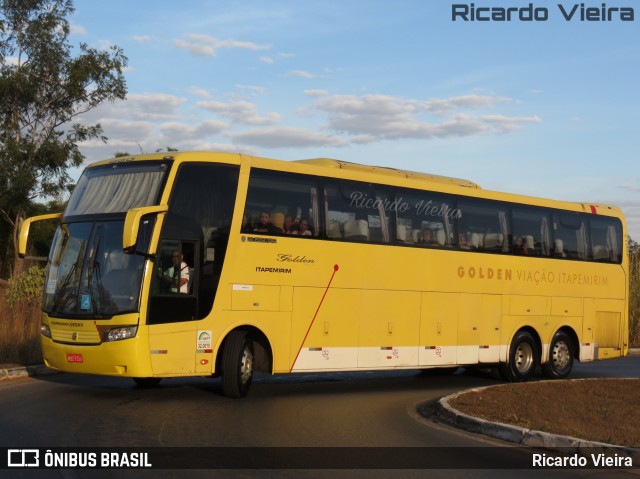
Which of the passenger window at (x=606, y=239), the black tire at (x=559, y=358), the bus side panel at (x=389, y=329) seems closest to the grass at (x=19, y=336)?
the bus side panel at (x=389, y=329)

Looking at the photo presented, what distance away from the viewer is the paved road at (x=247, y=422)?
399 inches

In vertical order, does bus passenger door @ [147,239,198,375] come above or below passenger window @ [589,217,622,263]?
below

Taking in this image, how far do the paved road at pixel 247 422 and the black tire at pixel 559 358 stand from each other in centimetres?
426

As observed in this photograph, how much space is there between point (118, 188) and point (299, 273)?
3.42 m

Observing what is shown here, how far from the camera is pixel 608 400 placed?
1517 centimetres

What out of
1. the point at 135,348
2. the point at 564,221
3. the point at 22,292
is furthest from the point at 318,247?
the point at 22,292

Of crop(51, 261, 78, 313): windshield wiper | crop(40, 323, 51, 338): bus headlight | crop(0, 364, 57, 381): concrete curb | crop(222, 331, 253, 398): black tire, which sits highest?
crop(51, 261, 78, 313): windshield wiper

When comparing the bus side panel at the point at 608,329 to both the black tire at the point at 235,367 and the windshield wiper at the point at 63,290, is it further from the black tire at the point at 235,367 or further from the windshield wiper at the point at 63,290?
the windshield wiper at the point at 63,290

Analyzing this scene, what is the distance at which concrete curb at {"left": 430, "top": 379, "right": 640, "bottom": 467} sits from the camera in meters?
10.3

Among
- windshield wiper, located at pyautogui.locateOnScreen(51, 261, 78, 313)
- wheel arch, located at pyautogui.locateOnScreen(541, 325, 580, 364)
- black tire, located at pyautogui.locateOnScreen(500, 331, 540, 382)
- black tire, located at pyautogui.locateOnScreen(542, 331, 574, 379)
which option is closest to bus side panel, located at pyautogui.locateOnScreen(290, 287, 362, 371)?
windshield wiper, located at pyautogui.locateOnScreen(51, 261, 78, 313)

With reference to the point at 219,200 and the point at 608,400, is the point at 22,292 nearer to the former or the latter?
the point at 219,200

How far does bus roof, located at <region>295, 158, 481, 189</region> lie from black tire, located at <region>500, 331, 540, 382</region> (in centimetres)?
360

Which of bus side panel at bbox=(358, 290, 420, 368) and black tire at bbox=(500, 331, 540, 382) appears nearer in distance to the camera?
bus side panel at bbox=(358, 290, 420, 368)

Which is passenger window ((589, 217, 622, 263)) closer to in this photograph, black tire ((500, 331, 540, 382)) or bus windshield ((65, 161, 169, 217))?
black tire ((500, 331, 540, 382))
